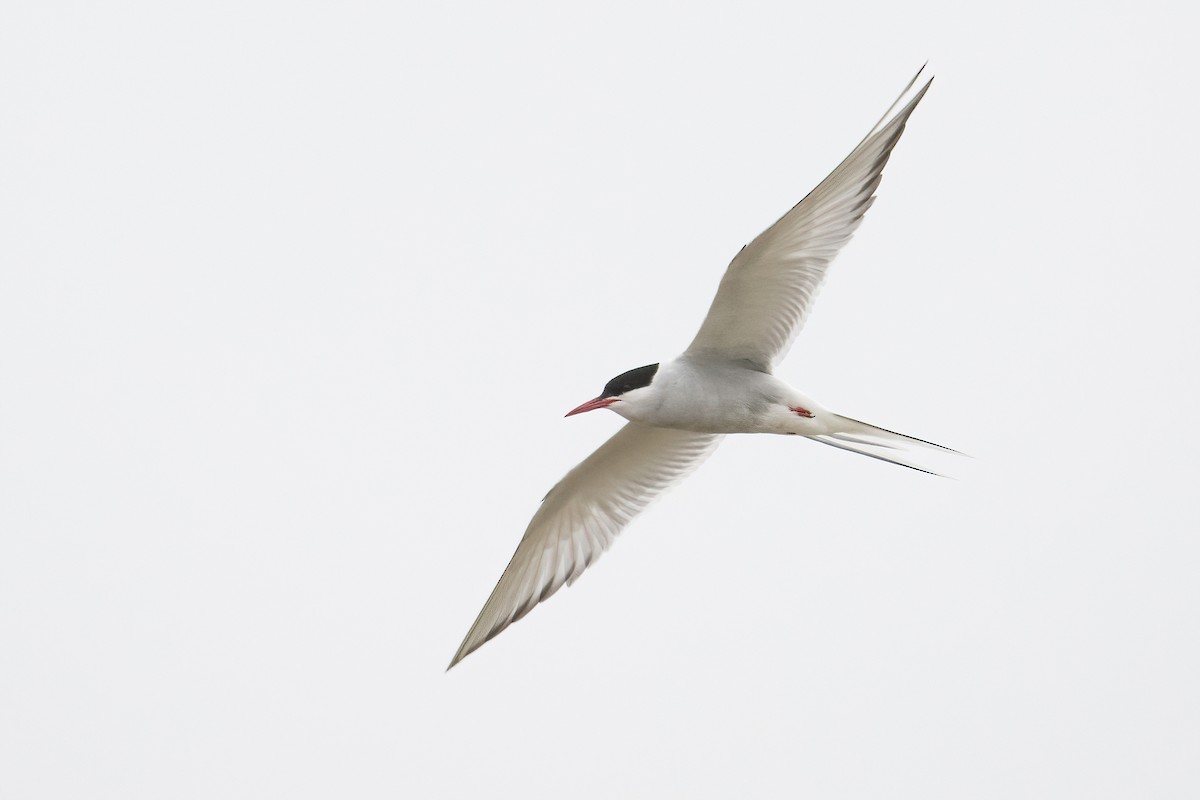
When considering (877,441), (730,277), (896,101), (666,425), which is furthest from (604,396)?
(896,101)

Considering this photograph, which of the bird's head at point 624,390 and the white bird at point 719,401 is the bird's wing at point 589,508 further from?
the bird's head at point 624,390

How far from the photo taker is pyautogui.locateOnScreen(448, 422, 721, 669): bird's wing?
8.28m

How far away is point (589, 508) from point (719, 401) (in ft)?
4.72

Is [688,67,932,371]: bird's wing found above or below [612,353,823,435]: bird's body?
above

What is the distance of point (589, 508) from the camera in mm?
8570

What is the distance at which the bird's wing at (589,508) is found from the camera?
27.2 feet

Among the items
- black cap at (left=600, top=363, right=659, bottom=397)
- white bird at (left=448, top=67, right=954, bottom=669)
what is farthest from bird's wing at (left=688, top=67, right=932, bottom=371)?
black cap at (left=600, top=363, right=659, bottom=397)

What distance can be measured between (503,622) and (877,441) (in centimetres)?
236

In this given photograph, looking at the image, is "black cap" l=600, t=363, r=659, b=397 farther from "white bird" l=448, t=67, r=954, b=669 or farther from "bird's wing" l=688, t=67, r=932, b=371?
"bird's wing" l=688, t=67, r=932, b=371

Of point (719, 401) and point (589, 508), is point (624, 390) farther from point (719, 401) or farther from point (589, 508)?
point (589, 508)

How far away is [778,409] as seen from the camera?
7.53 m

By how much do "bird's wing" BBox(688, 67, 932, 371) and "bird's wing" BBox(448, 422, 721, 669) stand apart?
0.85 metres

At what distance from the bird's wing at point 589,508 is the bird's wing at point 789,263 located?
85cm

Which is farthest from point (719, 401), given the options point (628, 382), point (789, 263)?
point (789, 263)
